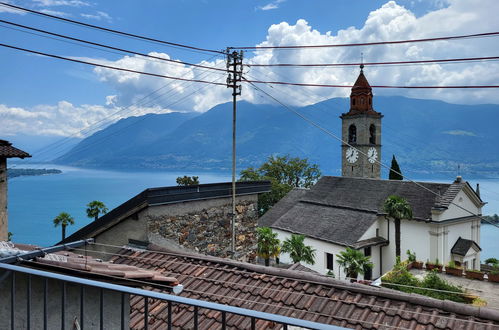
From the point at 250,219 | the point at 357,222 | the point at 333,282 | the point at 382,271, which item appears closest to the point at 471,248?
the point at 382,271

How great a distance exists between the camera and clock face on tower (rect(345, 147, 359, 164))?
4010 centimetres

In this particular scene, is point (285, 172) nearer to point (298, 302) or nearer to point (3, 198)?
point (3, 198)

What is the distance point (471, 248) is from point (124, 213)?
90.2 feet

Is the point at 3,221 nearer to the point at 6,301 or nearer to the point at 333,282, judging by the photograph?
the point at 6,301

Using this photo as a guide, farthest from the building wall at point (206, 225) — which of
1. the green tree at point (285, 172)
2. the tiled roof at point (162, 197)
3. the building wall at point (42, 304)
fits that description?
the green tree at point (285, 172)

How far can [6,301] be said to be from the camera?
3195 mm

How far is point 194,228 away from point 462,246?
82.8 ft

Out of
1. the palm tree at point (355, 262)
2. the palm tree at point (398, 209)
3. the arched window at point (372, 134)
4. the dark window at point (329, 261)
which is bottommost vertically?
the dark window at point (329, 261)

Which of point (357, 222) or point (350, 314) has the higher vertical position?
point (350, 314)

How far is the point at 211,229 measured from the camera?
8695mm

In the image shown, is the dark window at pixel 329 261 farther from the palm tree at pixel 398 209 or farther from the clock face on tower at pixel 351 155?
the clock face on tower at pixel 351 155

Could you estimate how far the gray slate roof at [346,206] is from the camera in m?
26.3

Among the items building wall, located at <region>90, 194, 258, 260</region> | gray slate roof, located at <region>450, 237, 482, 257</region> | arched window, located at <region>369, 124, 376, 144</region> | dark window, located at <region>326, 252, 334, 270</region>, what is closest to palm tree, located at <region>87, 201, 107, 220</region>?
dark window, located at <region>326, 252, 334, 270</region>

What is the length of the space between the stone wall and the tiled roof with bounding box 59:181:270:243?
1.01ft
